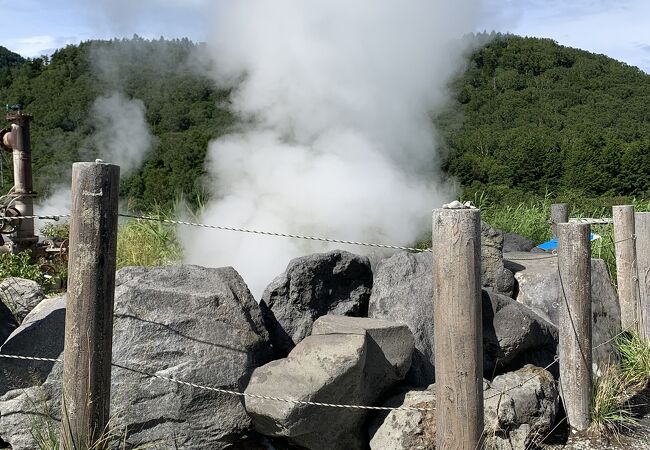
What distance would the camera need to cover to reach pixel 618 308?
18.8 feet

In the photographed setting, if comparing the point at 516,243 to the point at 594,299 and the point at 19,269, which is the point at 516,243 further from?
the point at 19,269

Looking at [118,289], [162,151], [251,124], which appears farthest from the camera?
[162,151]

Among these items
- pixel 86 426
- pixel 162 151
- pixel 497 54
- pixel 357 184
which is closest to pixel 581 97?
pixel 497 54

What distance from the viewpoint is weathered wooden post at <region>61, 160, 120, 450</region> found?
3.00 meters

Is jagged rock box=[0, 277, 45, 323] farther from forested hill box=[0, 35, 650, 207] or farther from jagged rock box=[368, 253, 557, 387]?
forested hill box=[0, 35, 650, 207]

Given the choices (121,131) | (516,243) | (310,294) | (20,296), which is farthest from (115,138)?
(310,294)

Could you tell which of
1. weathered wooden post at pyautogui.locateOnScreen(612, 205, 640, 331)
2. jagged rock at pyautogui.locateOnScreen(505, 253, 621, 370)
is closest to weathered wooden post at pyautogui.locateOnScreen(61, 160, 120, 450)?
jagged rock at pyautogui.locateOnScreen(505, 253, 621, 370)

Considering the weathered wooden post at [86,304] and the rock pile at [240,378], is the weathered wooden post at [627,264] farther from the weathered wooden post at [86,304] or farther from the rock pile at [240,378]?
the weathered wooden post at [86,304]

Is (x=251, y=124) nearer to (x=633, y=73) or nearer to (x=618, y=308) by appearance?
(x=618, y=308)

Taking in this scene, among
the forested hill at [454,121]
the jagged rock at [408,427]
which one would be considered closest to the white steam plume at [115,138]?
the forested hill at [454,121]

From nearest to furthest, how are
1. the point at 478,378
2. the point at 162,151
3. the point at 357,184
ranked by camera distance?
the point at 478,378 → the point at 357,184 → the point at 162,151

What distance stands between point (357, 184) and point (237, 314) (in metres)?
2.87

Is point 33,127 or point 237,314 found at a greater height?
point 33,127

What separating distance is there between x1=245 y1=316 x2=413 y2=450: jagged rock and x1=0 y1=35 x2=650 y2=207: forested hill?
323 inches
